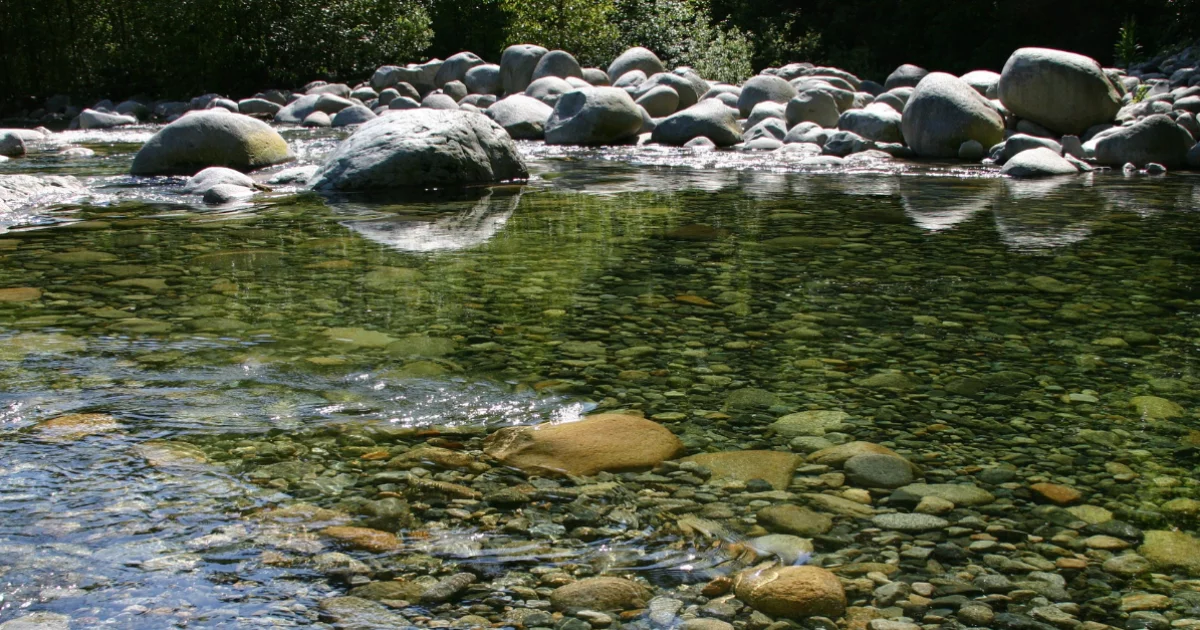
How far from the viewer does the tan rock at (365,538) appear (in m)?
2.22

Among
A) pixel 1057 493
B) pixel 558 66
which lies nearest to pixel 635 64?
pixel 558 66

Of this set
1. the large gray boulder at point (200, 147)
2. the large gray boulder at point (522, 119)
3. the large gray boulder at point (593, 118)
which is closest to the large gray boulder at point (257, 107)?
the large gray boulder at point (522, 119)

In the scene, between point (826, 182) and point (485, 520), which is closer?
point (485, 520)

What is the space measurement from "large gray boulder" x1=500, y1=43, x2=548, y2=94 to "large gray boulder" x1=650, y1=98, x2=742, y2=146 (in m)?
5.11

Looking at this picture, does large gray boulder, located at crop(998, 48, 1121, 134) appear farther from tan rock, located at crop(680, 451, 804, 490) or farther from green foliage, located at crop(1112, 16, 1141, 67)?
tan rock, located at crop(680, 451, 804, 490)

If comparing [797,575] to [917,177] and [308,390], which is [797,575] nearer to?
[308,390]

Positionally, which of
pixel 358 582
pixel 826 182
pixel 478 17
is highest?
pixel 478 17

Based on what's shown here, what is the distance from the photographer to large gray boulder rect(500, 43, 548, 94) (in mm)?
17469

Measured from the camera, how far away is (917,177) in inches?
376

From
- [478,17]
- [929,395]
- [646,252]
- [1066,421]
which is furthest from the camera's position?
[478,17]

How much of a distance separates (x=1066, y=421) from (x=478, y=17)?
2165 cm

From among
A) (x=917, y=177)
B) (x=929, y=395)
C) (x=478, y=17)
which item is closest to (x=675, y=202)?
(x=917, y=177)

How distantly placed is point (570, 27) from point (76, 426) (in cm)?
1804

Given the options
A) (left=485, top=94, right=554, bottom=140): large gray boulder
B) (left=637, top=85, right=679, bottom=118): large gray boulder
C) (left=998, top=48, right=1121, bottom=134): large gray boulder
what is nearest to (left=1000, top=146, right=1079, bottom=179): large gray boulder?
(left=998, top=48, right=1121, bottom=134): large gray boulder
